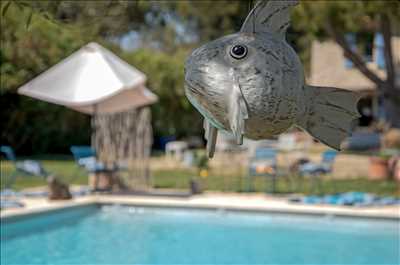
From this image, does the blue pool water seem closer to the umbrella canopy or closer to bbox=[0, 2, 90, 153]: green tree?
the umbrella canopy

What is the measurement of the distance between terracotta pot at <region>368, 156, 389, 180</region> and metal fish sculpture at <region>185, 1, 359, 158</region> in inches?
473

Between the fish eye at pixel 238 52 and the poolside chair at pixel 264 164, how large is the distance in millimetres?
9131

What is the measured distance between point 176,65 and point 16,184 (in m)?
10.4

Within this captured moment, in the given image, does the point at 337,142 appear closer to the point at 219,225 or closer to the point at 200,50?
the point at 200,50

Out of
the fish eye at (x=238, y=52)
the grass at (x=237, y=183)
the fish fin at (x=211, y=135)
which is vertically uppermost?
the fish eye at (x=238, y=52)

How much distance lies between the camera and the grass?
1254 cm

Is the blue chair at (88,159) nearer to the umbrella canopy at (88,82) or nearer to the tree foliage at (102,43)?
the umbrella canopy at (88,82)

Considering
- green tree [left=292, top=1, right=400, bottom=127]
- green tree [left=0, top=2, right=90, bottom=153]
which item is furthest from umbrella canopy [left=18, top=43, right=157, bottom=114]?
green tree [left=0, top=2, right=90, bottom=153]

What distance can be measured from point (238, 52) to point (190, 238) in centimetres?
682

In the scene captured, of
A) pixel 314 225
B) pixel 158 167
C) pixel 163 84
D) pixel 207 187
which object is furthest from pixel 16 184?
pixel 163 84

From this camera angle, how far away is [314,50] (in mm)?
25688

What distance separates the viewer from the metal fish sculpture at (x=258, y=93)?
2467mm

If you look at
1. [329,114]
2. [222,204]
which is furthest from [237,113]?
[222,204]

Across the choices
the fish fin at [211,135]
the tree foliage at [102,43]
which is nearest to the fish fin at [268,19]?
the fish fin at [211,135]
